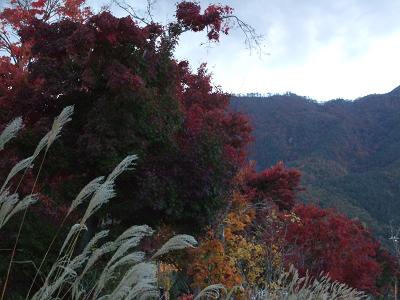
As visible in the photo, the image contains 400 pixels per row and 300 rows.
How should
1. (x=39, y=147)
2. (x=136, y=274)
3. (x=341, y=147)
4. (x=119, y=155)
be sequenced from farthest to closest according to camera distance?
(x=341, y=147), (x=119, y=155), (x=39, y=147), (x=136, y=274)

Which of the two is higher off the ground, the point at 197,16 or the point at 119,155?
the point at 197,16

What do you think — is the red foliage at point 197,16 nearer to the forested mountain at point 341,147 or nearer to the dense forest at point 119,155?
the dense forest at point 119,155

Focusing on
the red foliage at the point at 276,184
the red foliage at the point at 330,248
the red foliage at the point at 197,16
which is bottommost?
the red foliage at the point at 330,248

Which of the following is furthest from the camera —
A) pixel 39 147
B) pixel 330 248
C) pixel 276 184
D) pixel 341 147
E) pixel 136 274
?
pixel 341 147

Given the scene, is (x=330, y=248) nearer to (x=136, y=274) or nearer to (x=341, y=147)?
(x=136, y=274)

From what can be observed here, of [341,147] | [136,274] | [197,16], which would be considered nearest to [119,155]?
[197,16]

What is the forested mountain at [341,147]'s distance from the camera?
37125 mm

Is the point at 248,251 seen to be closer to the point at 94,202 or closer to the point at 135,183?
the point at 135,183

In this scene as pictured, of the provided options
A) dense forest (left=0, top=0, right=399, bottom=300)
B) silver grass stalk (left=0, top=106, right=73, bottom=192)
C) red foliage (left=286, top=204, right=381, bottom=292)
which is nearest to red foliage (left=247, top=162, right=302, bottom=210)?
red foliage (left=286, top=204, right=381, bottom=292)

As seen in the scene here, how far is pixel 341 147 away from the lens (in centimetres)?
5378

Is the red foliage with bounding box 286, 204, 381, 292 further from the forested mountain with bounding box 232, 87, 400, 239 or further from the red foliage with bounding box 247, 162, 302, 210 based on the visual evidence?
the forested mountain with bounding box 232, 87, 400, 239

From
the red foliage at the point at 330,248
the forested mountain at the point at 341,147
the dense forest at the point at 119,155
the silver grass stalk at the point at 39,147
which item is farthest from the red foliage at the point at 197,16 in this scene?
the forested mountain at the point at 341,147

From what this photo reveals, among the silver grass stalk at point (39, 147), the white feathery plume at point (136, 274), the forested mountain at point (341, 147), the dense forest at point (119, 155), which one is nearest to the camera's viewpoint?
the white feathery plume at point (136, 274)

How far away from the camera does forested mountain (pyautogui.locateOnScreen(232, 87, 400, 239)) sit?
37.1 metres
